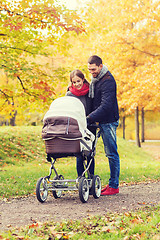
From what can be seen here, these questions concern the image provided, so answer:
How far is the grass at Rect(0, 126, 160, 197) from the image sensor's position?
→ 7.12m

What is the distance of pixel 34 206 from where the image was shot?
15.6ft

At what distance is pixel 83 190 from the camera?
4.75m

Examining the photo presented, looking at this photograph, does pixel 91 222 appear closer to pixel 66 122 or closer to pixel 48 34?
pixel 66 122

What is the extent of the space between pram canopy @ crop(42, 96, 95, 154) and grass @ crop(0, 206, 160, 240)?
1203mm

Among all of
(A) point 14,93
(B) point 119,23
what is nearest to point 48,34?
(A) point 14,93

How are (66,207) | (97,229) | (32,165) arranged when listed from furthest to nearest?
(32,165)
(66,207)
(97,229)

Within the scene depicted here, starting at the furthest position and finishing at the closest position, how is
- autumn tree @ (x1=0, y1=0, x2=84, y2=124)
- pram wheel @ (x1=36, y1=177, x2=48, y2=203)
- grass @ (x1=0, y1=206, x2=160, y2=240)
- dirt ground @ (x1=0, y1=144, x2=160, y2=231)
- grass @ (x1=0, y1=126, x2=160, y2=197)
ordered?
autumn tree @ (x1=0, y1=0, x2=84, y2=124), grass @ (x1=0, y1=126, x2=160, y2=197), pram wheel @ (x1=36, y1=177, x2=48, y2=203), dirt ground @ (x1=0, y1=144, x2=160, y2=231), grass @ (x1=0, y1=206, x2=160, y2=240)

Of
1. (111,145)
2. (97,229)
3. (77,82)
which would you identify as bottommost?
(97,229)

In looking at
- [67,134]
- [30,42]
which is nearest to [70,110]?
[67,134]

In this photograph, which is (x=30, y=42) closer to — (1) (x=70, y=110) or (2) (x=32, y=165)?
(2) (x=32, y=165)

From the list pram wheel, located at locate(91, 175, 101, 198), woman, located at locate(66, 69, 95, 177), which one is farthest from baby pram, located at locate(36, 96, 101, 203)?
woman, located at locate(66, 69, 95, 177)

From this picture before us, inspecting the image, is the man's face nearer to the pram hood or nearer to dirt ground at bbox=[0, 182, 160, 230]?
the pram hood

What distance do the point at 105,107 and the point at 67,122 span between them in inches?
30.3

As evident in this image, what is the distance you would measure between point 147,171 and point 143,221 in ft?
17.8
